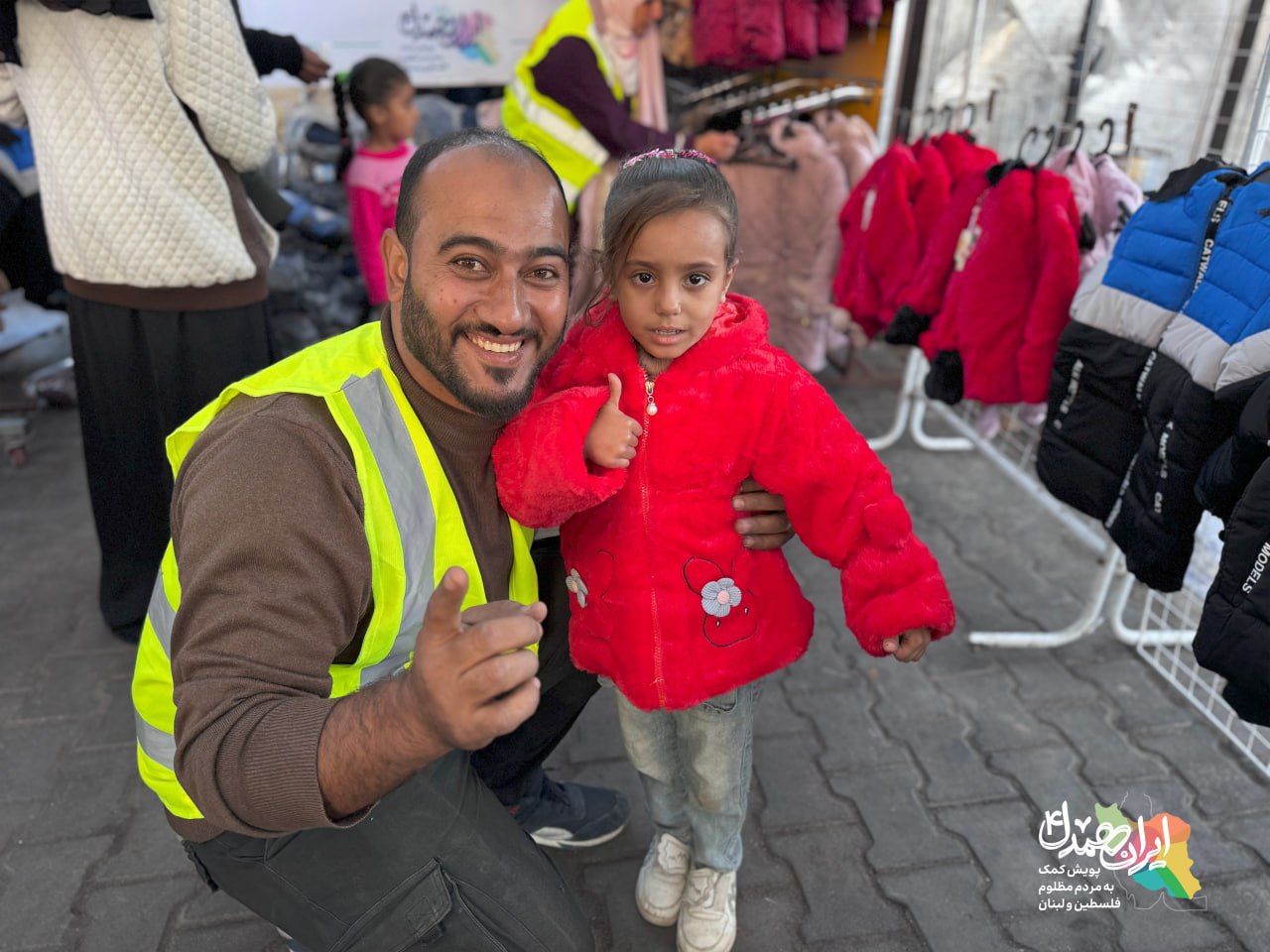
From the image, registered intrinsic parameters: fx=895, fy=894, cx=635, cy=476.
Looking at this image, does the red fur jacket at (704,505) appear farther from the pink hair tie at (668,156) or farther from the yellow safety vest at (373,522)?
the pink hair tie at (668,156)

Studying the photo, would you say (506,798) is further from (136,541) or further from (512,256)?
(136,541)

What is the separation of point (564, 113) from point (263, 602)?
11.4 ft

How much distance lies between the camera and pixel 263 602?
4.27 ft

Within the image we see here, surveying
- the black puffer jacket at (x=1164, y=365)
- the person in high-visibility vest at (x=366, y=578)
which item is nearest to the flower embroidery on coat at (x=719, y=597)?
the person in high-visibility vest at (x=366, y=578)

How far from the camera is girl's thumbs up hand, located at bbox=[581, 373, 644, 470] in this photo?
164cm

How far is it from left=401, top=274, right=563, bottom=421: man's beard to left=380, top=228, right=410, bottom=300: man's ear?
0.11ft

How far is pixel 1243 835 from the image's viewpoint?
7.95ft

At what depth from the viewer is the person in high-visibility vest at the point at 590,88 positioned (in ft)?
13.4

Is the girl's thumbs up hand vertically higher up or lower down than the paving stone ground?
higher up

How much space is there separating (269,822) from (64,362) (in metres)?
5.31

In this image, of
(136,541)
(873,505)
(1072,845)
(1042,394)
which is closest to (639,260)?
(873,505)

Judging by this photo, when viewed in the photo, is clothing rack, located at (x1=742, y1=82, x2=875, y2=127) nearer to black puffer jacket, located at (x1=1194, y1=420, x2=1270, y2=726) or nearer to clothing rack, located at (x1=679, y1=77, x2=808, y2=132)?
clothing rack, located at (x1=679, y1=77, x2=808, y2=132)

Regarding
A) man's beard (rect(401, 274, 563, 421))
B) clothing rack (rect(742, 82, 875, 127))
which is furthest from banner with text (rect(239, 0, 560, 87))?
man's beard (rect(401, 274, 563, 421))

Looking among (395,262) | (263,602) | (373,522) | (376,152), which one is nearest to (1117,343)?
(395,262)
